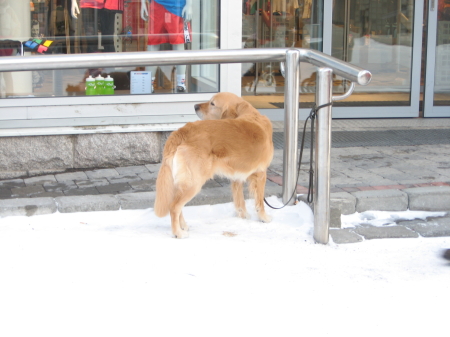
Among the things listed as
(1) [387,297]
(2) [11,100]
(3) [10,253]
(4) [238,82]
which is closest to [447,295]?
(1) [387,297]

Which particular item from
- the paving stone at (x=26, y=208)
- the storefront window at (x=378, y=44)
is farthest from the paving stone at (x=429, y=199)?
the storefront window at (x=378, y=44)

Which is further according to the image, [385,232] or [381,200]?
[381,200]

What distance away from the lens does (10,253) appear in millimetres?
3291

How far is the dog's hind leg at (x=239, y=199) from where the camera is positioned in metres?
4.10

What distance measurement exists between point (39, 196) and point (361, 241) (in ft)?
8.44

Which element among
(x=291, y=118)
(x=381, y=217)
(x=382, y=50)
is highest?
(x=382, y=50)

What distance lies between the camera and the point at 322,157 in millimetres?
3539

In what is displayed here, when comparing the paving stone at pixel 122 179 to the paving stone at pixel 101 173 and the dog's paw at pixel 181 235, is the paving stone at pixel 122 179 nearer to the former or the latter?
the paving stone at pixel 101 173

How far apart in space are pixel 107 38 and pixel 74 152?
51.4 inches

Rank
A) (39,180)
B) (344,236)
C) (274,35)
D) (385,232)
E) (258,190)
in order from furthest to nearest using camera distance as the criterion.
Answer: (274,35) < (39,180) < (258,190) < (385,232) < (344,236)

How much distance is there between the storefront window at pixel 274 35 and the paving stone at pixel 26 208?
4.62 m

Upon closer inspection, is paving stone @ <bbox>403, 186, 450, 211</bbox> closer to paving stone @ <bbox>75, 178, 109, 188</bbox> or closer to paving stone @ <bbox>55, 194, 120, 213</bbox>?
paving stone @ <bbox>55, 194, 120, 213</bbox>

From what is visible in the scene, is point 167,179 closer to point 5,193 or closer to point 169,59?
point 169,59

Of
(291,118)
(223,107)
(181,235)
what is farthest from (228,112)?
(181,235)
